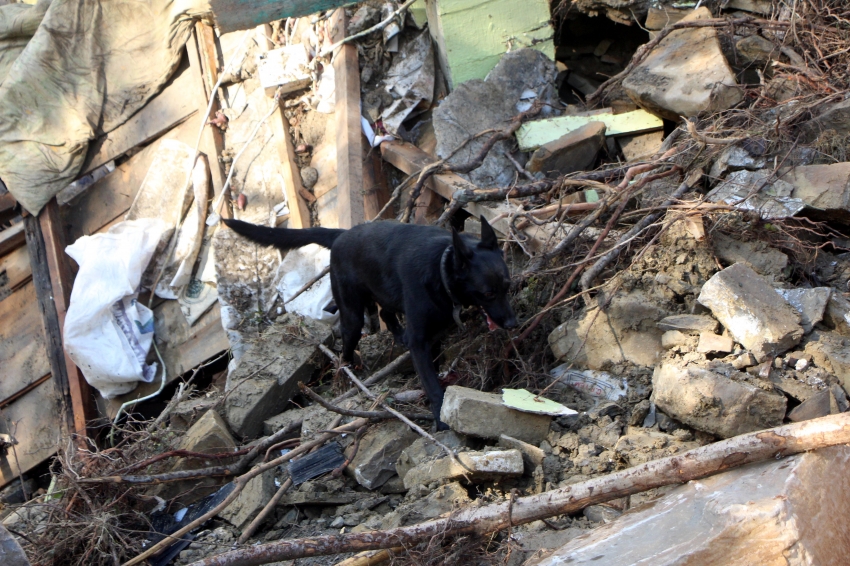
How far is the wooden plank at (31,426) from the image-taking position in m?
5.69

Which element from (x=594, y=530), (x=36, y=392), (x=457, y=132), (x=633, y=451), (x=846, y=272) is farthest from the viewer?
(x=36, y=392)

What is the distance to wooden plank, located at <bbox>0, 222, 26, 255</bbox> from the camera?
5.80 meters

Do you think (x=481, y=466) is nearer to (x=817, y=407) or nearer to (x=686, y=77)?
(x=817, y=407)

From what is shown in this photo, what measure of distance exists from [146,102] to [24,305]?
2.09 meters

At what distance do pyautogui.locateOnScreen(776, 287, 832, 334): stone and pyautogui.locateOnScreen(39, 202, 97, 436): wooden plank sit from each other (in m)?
5.15

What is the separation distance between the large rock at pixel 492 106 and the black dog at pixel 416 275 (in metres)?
1.23

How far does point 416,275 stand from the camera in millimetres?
3703

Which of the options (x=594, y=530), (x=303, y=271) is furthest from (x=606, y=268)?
(x=303, y=271)

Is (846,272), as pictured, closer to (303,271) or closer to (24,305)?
(303,271)

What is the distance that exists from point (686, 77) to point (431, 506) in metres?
3.35

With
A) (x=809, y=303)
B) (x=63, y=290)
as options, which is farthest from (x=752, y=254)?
(x=63, y=290)

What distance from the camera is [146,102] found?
604 centimetres


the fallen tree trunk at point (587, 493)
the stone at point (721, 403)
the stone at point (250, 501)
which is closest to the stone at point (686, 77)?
the stone at point (721, 403)

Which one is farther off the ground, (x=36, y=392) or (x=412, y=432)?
(x=412, y=432)
